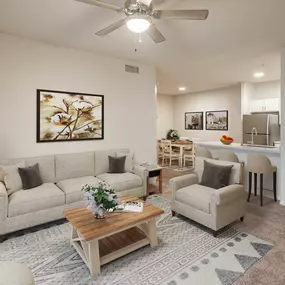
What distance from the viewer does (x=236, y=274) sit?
2043 mm

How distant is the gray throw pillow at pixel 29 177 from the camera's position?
3020 mm

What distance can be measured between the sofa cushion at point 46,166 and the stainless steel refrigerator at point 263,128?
4460 mm

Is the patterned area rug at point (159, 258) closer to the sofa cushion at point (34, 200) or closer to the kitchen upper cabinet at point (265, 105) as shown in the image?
the sofa cushion at point (34, 200)

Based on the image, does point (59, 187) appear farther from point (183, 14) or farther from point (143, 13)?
point (183, 14)

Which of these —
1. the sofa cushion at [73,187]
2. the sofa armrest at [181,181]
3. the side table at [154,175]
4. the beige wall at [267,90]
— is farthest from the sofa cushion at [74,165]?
the beige wall at [267,90]

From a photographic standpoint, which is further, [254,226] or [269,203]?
[269,203]

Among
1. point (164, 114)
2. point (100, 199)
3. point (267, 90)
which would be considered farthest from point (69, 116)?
point (267, 90)

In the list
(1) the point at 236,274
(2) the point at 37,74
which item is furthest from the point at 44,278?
(2) the point at 37,74

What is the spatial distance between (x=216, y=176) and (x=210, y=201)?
1.82 feet

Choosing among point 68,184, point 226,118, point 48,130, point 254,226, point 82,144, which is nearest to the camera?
point 254,226

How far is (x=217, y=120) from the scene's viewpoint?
7562 mm

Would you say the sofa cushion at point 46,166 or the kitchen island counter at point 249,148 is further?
the kitchen island counter at point 249,148

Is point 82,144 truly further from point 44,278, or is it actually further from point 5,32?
point 44,278

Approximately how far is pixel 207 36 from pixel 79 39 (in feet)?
6.40
